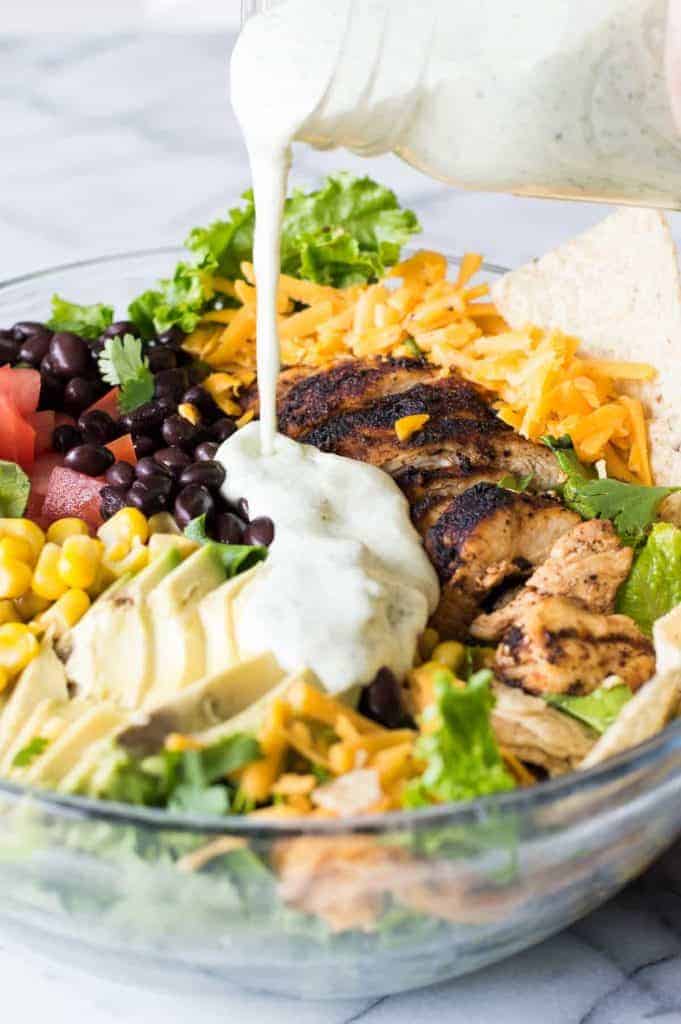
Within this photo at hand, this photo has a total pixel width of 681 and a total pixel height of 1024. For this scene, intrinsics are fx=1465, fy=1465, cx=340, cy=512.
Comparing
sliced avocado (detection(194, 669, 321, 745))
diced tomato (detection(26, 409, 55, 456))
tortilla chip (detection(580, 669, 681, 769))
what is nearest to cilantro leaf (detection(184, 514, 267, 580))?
sliced avocado (detection(194, 669, 321, 745))

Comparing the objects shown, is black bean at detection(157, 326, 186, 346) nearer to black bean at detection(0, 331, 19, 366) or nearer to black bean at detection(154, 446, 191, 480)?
black bean at detection(0, 331, 19, 366)

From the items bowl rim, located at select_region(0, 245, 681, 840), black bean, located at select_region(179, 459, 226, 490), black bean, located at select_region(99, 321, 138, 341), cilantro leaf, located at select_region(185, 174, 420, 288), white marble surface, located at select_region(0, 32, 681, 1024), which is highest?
cilantro leaf, located at select_region(185, 174, 420, 288)

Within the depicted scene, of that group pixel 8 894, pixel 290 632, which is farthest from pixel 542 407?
pixel 8 894

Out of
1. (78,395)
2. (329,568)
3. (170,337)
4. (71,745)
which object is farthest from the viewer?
(170,337)

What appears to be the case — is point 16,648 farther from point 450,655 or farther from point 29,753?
point 450,655

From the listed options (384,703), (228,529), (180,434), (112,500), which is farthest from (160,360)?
(384,703)

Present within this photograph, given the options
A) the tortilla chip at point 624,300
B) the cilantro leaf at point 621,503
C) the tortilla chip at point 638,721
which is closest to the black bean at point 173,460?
the cilantro leaf at point 621,503
